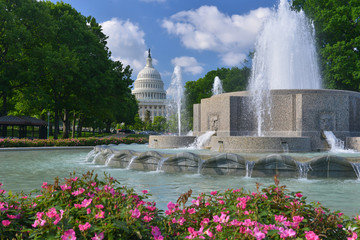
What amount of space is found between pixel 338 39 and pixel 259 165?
2735cm

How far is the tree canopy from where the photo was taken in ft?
98.8

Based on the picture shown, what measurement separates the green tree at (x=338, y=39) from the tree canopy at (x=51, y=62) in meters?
22.7

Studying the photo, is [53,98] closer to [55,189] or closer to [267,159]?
[267,159]

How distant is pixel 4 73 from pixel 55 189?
100 feet

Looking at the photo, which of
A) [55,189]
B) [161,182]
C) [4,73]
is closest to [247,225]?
[55,189]

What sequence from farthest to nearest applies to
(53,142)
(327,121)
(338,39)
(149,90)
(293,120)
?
(149,90), (338,39), (53,142), (293,120), (327,121)

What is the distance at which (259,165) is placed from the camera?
970 centimetres

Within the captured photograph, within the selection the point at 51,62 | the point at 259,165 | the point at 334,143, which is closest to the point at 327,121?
the point at 334,143

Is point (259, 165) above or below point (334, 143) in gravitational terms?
below

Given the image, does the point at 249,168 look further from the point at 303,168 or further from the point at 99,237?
the point at 99,237

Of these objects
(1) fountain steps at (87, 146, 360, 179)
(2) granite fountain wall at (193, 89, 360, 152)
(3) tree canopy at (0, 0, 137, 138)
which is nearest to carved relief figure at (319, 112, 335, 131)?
(2) granite fountain wall at (193, 89, 360, 152)

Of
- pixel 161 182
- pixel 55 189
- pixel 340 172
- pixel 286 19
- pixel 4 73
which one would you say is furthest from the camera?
pixel 4 73

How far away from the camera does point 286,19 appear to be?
805 inches

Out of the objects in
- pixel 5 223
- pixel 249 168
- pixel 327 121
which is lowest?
pixel 249 168
